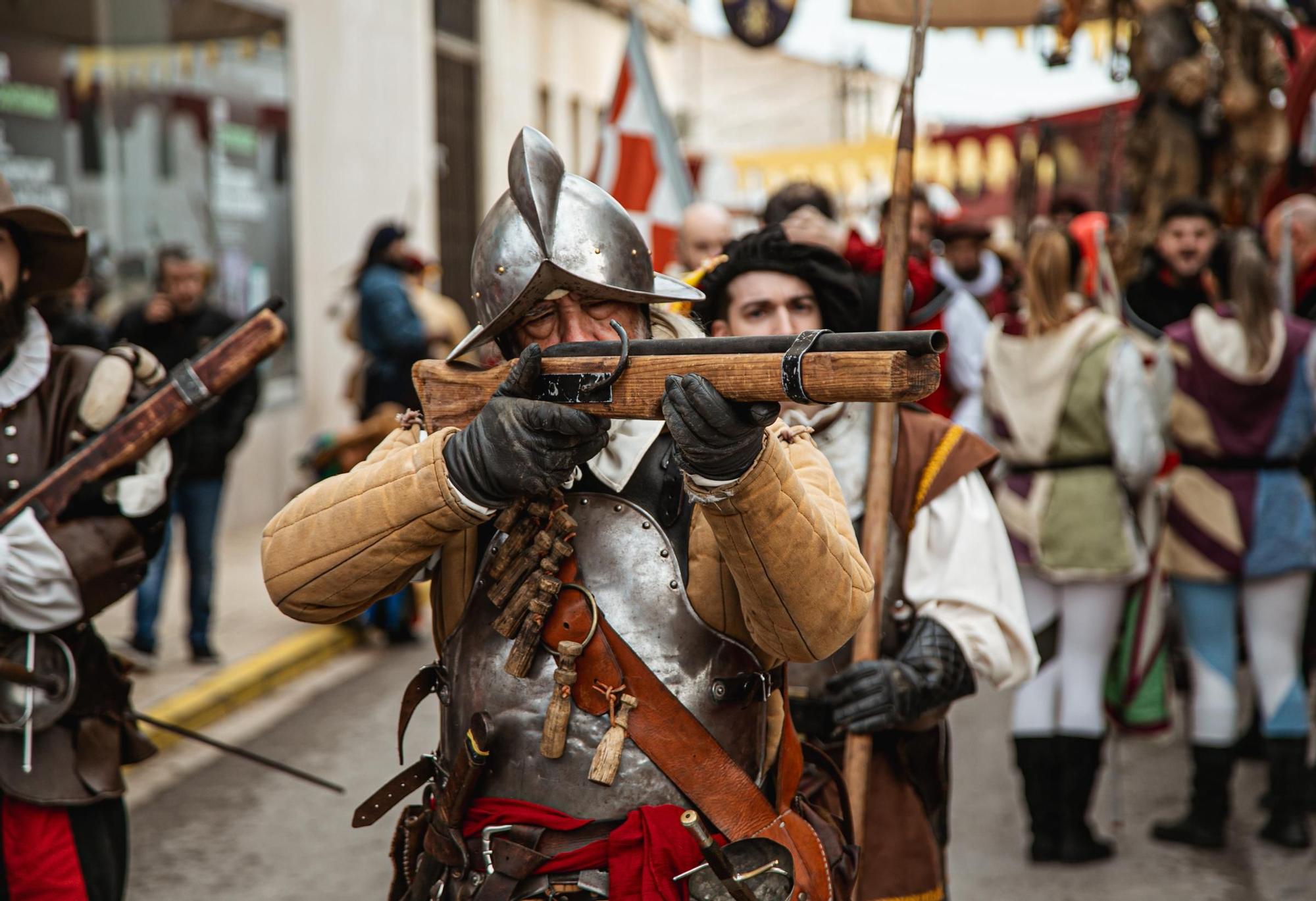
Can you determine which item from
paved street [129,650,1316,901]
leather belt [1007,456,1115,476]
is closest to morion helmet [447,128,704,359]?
leather belt [1007,456,1115,476]

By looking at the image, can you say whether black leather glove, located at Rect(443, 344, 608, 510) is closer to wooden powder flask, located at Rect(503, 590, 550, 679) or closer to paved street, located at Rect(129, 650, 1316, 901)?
wooden powder flask, located at Rect(503, 590, 550, 679)

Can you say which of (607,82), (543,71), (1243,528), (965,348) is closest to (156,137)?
(965,348)

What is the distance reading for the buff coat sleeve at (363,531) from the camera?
2.38 metres

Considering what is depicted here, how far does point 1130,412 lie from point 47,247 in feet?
11.7

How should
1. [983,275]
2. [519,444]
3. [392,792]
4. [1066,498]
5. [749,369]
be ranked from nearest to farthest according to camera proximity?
[749,369] < [519,444] < [392,792] < [1066,498] < [983,275]

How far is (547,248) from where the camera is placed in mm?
2500

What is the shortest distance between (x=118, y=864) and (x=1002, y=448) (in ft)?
11.5

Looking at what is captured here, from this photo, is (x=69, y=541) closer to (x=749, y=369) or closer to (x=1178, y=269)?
(x=749, y=369)

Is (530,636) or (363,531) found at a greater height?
(363,531)

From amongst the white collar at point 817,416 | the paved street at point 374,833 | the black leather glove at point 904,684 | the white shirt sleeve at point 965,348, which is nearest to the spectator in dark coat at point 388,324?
the paved street at point 374,833

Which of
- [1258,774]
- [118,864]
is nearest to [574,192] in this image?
[118,864]

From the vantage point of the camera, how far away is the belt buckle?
97.3 inches

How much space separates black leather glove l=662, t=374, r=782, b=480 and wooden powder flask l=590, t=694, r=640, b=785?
0.49 meters

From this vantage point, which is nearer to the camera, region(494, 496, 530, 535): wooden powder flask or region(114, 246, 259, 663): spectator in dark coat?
region(494, 496, 530, 535): wooden powder flask
